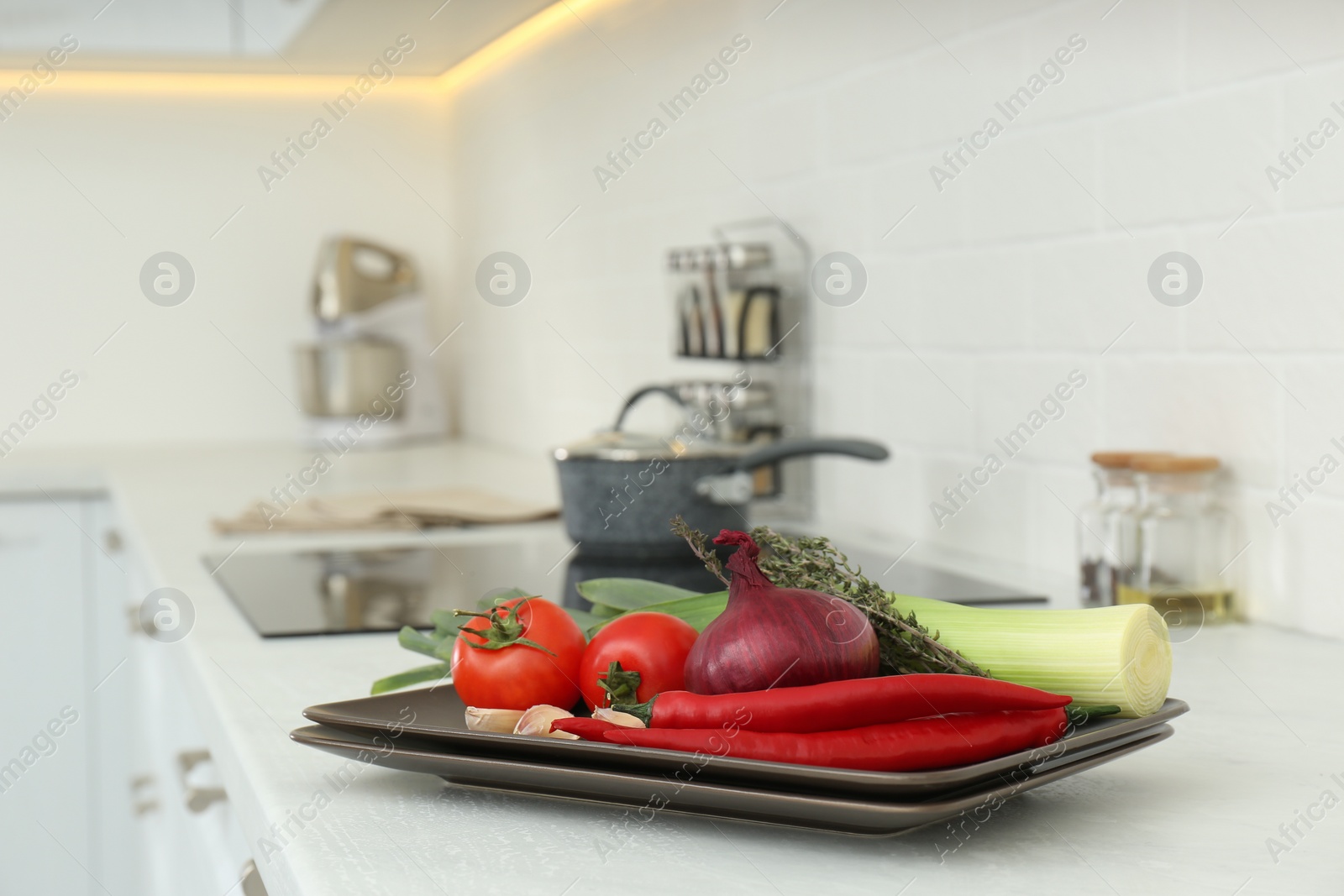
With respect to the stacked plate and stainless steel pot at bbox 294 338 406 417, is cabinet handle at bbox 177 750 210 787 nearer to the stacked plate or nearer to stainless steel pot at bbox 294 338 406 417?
the stacked plate

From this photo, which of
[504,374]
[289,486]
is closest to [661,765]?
[289,486]

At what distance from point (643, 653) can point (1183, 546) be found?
528 mm

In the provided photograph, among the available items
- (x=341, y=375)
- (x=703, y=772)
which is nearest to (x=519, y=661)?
(x=703, y=772)

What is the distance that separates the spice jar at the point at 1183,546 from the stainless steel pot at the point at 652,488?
13.5 inches

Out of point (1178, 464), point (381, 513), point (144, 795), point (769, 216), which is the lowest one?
point (144, 795)

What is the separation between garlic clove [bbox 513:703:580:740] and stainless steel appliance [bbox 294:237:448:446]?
214 cm

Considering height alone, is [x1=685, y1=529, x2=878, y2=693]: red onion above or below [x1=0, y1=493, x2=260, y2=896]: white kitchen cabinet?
above

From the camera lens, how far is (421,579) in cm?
123

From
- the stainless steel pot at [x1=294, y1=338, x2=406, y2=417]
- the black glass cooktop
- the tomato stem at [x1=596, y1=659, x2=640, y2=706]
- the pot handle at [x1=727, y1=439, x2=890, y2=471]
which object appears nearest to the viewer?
the tomato stem at [x1=596, y1=659, x2=640, y2=706]

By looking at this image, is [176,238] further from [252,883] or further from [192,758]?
[252,883]

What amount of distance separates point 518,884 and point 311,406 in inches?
89.9

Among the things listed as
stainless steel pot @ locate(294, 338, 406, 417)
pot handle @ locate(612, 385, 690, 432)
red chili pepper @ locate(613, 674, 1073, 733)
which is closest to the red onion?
red chili pepper @ locate(613, 674, 1073, 733)

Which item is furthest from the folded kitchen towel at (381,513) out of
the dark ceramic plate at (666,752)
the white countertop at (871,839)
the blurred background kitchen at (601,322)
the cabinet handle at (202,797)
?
the dark ceramic plate at (666,752)

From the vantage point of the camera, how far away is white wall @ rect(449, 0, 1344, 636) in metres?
0.92
